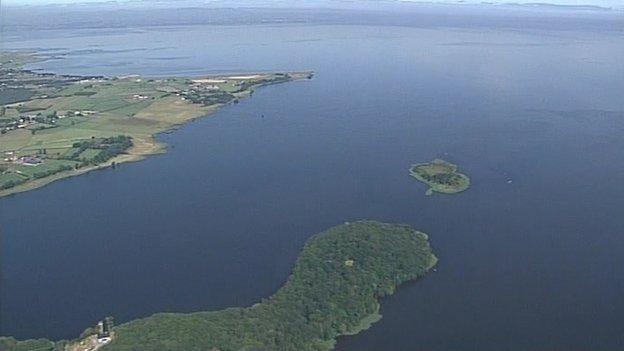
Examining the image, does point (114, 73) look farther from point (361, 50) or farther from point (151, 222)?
point (151, 222)

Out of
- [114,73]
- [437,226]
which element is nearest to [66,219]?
[437,226]

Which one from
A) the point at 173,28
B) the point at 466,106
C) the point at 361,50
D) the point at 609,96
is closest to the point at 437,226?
the point at 466,106

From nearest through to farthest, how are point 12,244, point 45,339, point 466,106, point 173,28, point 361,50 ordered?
point 45,339, point 12,244, point 466,106, point 361,50, point 173,28

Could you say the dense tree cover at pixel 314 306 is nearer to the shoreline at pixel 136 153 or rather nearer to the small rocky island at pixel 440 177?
the small rocky island at pixel 440 177

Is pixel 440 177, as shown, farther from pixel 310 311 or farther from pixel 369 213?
pixel 310 311

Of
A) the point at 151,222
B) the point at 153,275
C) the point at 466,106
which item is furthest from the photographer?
the point at 466,106

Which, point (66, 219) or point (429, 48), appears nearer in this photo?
point (66, 219)

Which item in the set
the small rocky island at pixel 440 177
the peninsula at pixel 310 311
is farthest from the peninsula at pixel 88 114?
the peninsula at pixel 310 311
